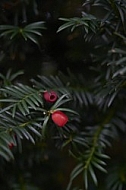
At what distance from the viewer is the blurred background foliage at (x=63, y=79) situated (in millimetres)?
908

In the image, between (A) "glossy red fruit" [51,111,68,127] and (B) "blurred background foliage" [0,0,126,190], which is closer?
(A) "glossy red fruit" [51,111,68,127]

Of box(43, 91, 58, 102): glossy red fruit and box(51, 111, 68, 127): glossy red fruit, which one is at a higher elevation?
box(43, 91, 58, 102): glossy red fruit

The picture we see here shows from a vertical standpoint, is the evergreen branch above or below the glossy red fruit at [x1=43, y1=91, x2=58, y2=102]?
above

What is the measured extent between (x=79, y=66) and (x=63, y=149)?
7.1 inches

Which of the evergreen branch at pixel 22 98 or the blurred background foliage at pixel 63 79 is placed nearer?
the evergreen branch at pixel 22 98

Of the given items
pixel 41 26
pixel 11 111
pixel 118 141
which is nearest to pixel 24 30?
pixel 41 26

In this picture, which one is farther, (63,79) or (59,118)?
(63,79)

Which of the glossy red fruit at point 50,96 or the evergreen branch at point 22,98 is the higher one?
the evergreen branch at point 22,98

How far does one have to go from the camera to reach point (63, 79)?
0.93 meters

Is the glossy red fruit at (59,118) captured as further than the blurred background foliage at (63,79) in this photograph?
No

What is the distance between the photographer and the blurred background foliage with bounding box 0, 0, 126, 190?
0.91 metres

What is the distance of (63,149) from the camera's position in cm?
95

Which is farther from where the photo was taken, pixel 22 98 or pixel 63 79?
pixel 63 79

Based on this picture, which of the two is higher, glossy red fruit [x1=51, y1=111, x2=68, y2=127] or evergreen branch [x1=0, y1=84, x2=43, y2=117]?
evergreen branch [x1=0, y1=84, x2=43, y2=117]
